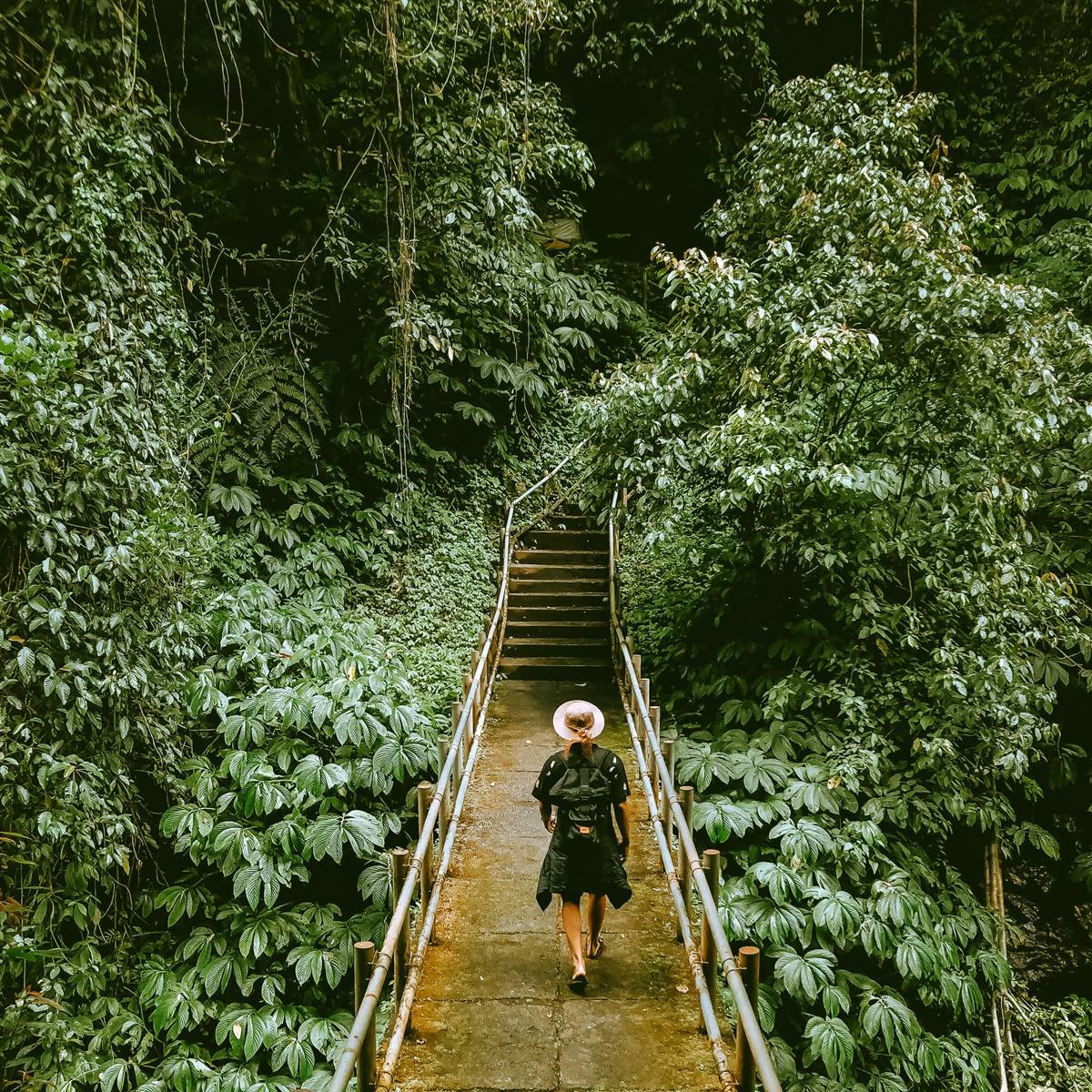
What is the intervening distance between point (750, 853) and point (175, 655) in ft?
15.8

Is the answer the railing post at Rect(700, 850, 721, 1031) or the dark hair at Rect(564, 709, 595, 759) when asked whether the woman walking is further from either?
the railing post at Rect(700, 850, 721, 1031)

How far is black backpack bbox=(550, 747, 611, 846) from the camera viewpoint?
14.2 feet

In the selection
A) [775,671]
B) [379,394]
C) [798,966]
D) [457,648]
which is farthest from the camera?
[379,394]

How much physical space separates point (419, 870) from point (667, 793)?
5.87 feet

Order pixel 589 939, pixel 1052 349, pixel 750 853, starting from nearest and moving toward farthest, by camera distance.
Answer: pixel 589 939
pixel 750 853
pixel 1052 349

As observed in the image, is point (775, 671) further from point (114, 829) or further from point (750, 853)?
point (114, 829)

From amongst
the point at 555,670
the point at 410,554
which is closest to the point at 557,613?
the point at 555,670

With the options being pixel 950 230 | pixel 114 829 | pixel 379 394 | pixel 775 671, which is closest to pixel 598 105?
pixel 379 394

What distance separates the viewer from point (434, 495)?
12430 millimetres

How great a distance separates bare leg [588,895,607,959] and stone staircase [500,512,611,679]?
5.47m

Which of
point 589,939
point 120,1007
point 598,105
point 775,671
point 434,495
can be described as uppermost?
point 598,105

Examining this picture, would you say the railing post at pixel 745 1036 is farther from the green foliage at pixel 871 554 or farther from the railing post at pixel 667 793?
the green foliage at pixel 871 554

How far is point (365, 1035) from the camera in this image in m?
3.30

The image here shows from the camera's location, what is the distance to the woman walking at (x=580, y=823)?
4.34 m
